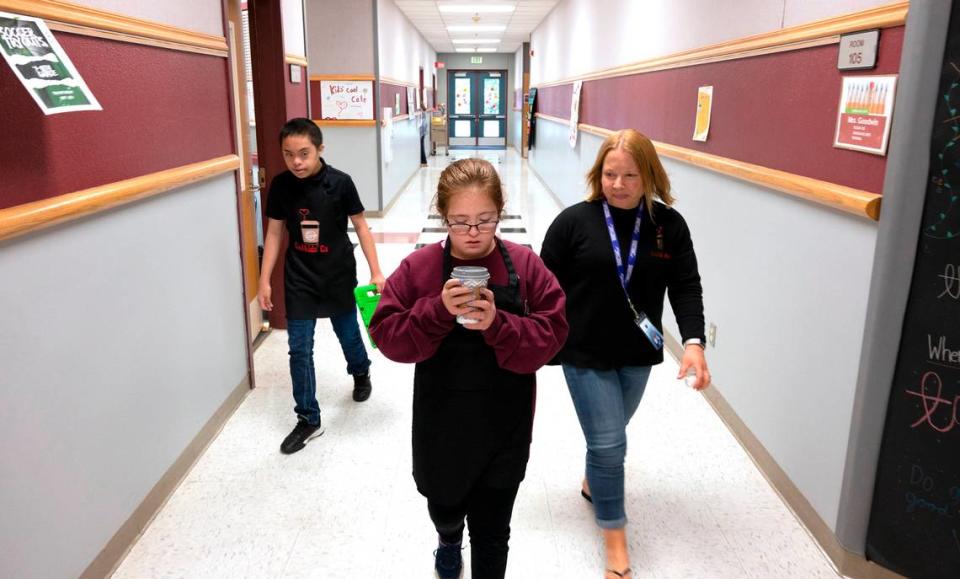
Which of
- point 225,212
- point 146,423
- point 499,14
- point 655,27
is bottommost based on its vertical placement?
point 146,423

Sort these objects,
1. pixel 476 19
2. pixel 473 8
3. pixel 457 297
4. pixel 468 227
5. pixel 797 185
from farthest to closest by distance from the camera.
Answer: pixel 476 19
pixel 473 8
pixel 797 185
pixel 468 227
pixel 457 297

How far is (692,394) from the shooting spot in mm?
3436

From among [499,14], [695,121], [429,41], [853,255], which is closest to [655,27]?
[695,121]

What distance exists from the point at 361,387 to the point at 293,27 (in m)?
2.53

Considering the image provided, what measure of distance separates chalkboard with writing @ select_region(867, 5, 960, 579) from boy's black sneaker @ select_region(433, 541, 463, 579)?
1174 mm

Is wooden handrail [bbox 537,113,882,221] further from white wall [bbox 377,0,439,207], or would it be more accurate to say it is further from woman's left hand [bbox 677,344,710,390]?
white wall [bbox 377,0,439,207]

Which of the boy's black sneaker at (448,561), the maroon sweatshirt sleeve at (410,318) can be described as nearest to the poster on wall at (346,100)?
the boy's black sneaker at (448,561)

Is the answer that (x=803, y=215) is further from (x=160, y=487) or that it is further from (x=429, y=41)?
(x=429, y=41)

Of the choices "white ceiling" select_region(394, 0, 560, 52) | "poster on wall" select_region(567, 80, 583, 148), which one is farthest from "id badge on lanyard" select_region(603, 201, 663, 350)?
"white ceiling" select_region(394, 0, 560, 52)

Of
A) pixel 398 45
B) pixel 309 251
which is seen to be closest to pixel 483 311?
pixel 309 251

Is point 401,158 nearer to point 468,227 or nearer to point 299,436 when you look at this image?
point 299,436

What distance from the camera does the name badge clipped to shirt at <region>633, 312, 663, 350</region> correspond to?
1.89 m

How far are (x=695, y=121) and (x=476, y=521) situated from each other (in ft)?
8.84

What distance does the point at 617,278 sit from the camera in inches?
74.8
